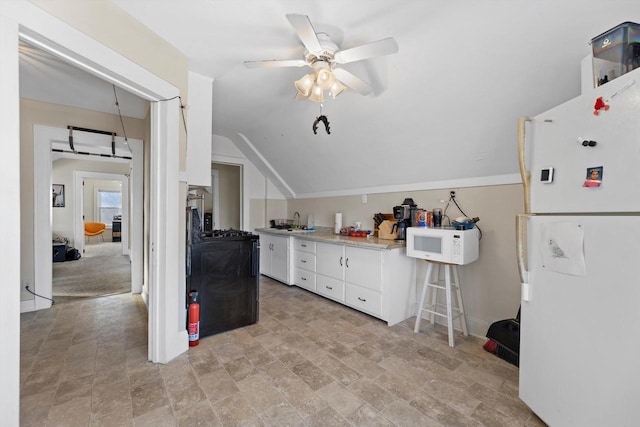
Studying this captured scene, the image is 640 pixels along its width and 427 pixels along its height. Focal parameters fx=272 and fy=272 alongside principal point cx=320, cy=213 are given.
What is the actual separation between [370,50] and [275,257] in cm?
336

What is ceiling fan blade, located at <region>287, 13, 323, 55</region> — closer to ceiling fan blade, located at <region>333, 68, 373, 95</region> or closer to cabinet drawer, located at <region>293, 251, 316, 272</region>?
ceiling fan blade, located at <region>333, 68, 373, 95</region>

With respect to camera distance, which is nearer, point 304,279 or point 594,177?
point 594,177

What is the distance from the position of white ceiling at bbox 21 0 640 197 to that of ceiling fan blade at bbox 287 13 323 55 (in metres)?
0.22

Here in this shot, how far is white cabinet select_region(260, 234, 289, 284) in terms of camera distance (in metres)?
4.12

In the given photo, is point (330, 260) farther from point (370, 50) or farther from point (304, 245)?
point (370, 50)

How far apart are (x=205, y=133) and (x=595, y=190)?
2726mm

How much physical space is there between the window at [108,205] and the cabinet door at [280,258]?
753 cm

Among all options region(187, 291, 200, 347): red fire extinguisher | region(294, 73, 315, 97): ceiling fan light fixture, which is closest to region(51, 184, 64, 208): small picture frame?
region(187, 291, 200, 347): red fire extinguisher

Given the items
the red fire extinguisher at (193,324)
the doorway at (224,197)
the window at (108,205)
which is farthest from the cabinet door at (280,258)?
the window at (108,205)

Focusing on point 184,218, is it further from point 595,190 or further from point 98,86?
point 595,190

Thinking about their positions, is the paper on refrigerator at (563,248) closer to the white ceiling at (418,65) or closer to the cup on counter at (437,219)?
the white ceiling at (418,65)

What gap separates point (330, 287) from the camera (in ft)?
11.2

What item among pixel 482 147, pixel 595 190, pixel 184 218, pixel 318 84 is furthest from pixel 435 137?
pixel 184 218

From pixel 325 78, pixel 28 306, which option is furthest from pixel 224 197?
pixel 325 78
